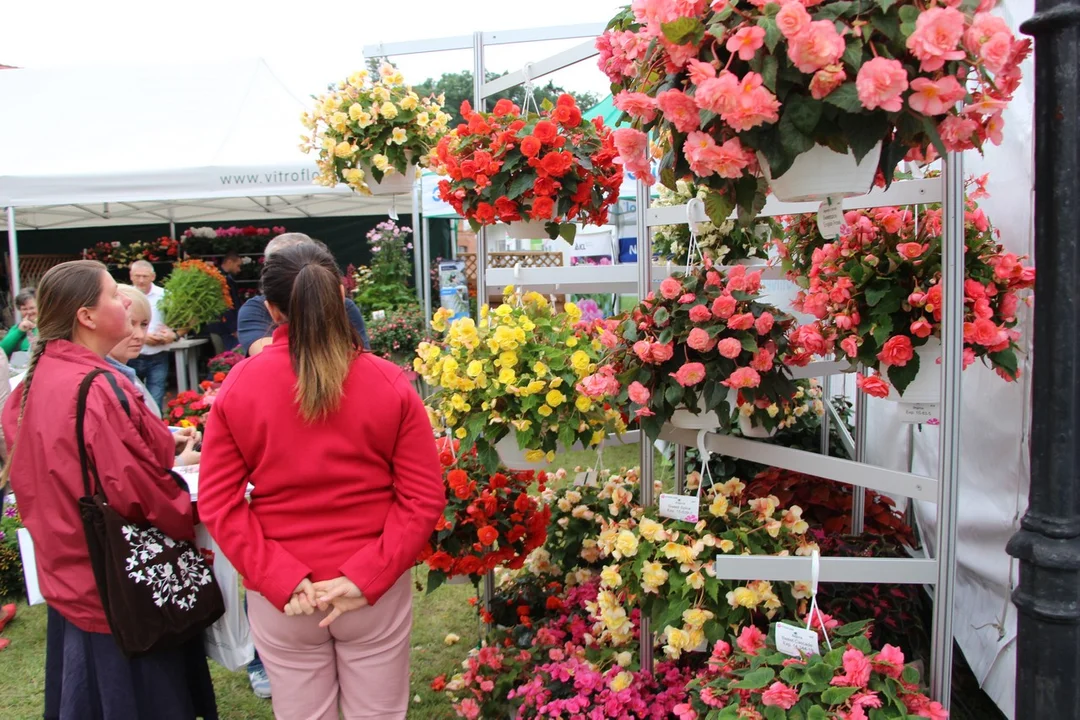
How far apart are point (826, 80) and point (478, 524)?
1742mm

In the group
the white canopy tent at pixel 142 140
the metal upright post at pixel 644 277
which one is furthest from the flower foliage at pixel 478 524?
the white canopy tent at pixel 142 140

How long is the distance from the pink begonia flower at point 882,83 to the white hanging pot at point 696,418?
0.85 metres

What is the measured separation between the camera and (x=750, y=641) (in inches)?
68.1

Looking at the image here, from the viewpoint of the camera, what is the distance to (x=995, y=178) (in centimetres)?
229

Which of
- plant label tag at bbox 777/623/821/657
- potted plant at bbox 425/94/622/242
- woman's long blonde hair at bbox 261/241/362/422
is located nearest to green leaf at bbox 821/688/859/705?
plant label tag at bbox 777/623/821/657

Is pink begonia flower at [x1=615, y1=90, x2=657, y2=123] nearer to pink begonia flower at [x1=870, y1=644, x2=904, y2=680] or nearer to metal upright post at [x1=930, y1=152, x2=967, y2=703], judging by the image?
metal upright post at [x1=930, y1=152, x2=967, y2=703]

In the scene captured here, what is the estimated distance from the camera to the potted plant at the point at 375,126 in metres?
2.87

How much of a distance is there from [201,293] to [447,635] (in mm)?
4858

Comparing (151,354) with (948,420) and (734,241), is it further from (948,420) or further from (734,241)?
(948,420)

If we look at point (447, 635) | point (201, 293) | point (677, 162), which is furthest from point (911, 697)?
point (201, 293)

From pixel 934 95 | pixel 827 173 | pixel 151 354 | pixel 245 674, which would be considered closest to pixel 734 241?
pixel 827 173

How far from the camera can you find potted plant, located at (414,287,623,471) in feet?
6.89

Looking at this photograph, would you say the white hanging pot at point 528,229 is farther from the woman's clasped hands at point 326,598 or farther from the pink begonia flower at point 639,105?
the woman's clasped hands at point 326,598

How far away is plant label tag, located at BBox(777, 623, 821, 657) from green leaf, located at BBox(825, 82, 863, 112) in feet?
3.46
